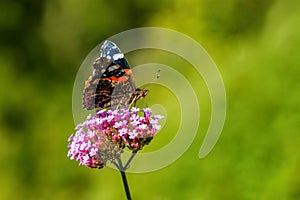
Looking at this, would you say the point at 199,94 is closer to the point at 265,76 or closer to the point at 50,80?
the point at 265,76

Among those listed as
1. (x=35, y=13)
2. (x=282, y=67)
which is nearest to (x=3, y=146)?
(x=35, y=13)

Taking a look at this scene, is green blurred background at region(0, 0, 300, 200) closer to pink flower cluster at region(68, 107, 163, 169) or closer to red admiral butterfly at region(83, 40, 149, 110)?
red admiral butterfly at region(83, 40, 149, 110)

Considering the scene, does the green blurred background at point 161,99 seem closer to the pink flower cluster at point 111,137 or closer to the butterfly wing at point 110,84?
the butterfly wing at point 110,84

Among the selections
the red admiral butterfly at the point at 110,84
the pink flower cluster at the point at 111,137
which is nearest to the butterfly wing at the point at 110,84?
the red admiral butterfly at the point at 110,84

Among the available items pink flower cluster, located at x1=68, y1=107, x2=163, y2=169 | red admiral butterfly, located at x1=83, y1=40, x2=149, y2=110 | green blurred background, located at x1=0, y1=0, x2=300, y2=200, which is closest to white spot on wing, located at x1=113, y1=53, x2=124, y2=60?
red admiral butterfly, located at x1=83, y1=40, x2=149, y2=110

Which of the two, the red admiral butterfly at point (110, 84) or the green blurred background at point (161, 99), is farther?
the green blurred background at point (161, 99)

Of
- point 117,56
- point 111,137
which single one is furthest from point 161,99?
point 111,137
